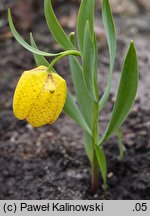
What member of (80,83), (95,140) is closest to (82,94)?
(80,83)

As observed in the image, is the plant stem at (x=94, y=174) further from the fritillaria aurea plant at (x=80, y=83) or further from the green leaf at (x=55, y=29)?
the green leaf at (x=55, y=29)

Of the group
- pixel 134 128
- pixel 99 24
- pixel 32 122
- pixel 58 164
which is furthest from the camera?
pixel 99 24

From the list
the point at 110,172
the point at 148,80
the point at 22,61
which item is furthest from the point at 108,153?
the point at 22,61

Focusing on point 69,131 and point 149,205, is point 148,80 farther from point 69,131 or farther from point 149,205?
point 149,205

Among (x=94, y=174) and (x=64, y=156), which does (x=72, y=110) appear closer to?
(x=94, y=174)

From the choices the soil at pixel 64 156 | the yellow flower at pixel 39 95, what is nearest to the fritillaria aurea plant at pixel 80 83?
the yellow flower at pixel 39 95

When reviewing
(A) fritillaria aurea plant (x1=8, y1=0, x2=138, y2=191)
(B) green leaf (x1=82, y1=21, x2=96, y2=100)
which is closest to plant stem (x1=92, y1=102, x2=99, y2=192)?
(A) fritillaria aurea plant (x1=8, y1=0, x2=138, y2=191)
